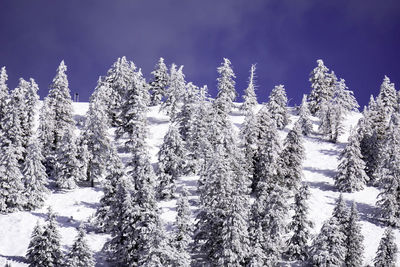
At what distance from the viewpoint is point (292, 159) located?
2282 inches

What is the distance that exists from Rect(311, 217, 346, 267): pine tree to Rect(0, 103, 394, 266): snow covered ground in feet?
22.7

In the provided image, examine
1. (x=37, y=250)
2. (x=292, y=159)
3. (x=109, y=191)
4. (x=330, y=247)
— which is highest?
(x=292, y=159)

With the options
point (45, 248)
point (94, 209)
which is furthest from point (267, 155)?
point (45, 248)

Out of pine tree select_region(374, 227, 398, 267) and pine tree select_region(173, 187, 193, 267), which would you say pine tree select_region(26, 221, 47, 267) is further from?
pine tree select_region(374, 227, 398, 267)

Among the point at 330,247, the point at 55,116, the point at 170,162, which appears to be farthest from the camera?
the point at 55,116

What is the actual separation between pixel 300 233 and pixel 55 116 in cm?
4591

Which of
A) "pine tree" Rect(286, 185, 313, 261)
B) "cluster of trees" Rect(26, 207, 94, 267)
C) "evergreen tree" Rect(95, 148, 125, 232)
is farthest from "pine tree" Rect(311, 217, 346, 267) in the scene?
"evergreen tree" Rect(95, 148, 125, 232)

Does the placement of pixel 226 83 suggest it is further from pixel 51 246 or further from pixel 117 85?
pixel 51 246

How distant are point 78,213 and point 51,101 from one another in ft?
84.7

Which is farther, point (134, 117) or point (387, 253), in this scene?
point (134, 117)

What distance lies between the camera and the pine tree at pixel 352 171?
6197cm

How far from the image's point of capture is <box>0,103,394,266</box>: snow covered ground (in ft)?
157

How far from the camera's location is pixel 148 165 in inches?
1708

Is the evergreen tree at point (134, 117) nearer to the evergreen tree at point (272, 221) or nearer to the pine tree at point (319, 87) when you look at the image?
the evergreen tree at point (272, 221)
